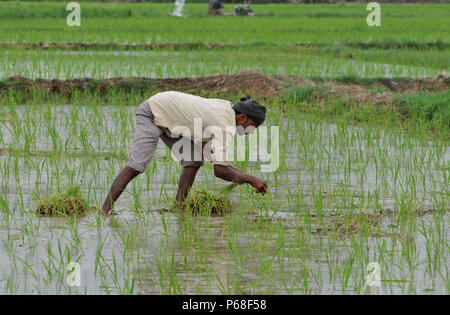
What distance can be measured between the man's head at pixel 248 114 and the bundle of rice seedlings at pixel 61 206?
1.11 m

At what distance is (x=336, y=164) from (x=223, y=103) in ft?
6.58

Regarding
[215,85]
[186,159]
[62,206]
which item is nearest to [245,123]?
[186,159]

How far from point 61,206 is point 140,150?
585 millimetres

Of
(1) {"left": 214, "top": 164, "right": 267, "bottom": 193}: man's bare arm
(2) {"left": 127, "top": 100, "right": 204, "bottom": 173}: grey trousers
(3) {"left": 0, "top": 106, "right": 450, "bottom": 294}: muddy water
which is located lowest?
(3) {"left": 0, "top": 106, "right": 450, "bottom": 294}: muddy water

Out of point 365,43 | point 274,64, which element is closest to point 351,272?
point 274,64

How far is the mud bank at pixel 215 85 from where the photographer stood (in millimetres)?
9406

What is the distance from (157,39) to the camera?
15711 millimetres

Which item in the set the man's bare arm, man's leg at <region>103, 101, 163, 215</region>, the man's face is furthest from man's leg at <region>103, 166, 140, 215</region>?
the man's face

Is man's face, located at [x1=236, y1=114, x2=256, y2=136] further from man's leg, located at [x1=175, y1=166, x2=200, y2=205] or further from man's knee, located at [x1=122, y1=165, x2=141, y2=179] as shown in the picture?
man's knee, located at [x1=122, y1=165, x2=141, y2=179]

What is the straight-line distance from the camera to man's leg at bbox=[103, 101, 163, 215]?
15.3 ft

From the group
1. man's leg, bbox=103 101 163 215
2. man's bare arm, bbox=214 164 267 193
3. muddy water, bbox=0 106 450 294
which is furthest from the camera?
man's leg, bbox=103 101 163 215

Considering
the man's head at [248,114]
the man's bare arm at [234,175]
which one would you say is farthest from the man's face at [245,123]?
the man's bare arm at [234,175]

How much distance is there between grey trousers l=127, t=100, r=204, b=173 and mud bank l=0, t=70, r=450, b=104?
453 cm
